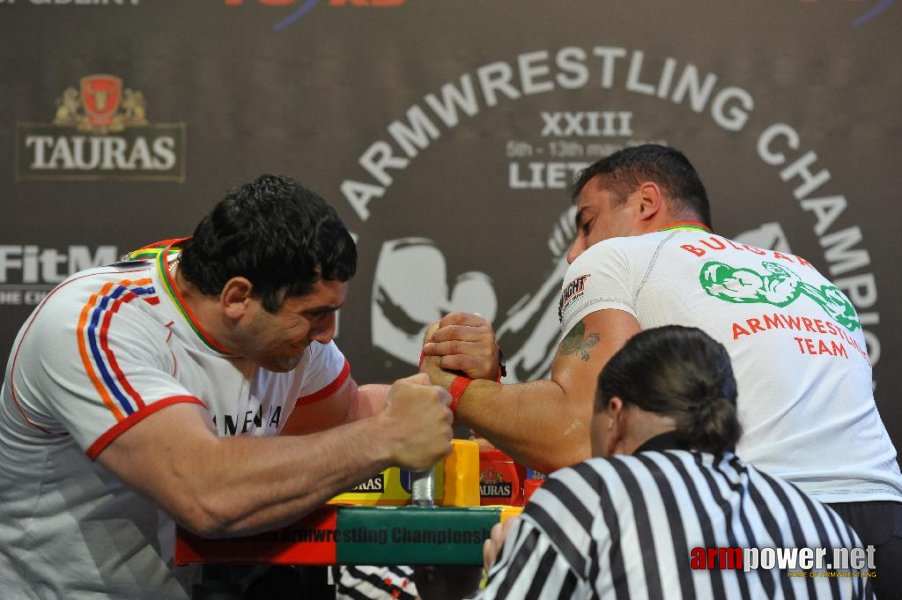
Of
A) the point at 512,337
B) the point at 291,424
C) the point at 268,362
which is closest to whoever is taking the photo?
the point at 268,362

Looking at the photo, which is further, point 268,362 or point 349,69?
point 349,69

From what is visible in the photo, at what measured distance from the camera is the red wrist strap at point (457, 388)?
2.11m

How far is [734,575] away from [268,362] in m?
→ 0.88

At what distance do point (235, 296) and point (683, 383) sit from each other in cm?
76

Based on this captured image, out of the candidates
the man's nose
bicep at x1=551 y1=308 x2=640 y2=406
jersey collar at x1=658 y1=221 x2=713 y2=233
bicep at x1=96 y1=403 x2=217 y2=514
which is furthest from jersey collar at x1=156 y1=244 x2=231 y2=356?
jersey collar at x1=658 y1=221 x2=713 y2=233

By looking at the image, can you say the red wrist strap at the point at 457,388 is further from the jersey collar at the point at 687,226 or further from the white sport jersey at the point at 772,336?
the jersey collar at the point at 687,226

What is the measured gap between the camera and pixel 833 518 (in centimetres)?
150

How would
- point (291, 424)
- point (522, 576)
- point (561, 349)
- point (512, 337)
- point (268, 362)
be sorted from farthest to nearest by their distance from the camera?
point (512, 337) < point (291, 424) < point (561, 349) < point (268, 362) < point (522, 576)

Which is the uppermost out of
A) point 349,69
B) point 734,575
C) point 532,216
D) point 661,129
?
point 349,69

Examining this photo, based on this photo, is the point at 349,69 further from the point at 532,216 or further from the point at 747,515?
the point at 747,515

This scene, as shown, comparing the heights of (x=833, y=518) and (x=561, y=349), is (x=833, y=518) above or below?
below

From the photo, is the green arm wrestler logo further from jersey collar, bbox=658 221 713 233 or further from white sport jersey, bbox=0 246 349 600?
white sport jersey, bbox=0 246 349 600

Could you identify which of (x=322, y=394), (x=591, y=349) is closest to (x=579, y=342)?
(x=591, y=349)

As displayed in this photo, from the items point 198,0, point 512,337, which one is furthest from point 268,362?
point 198,0
